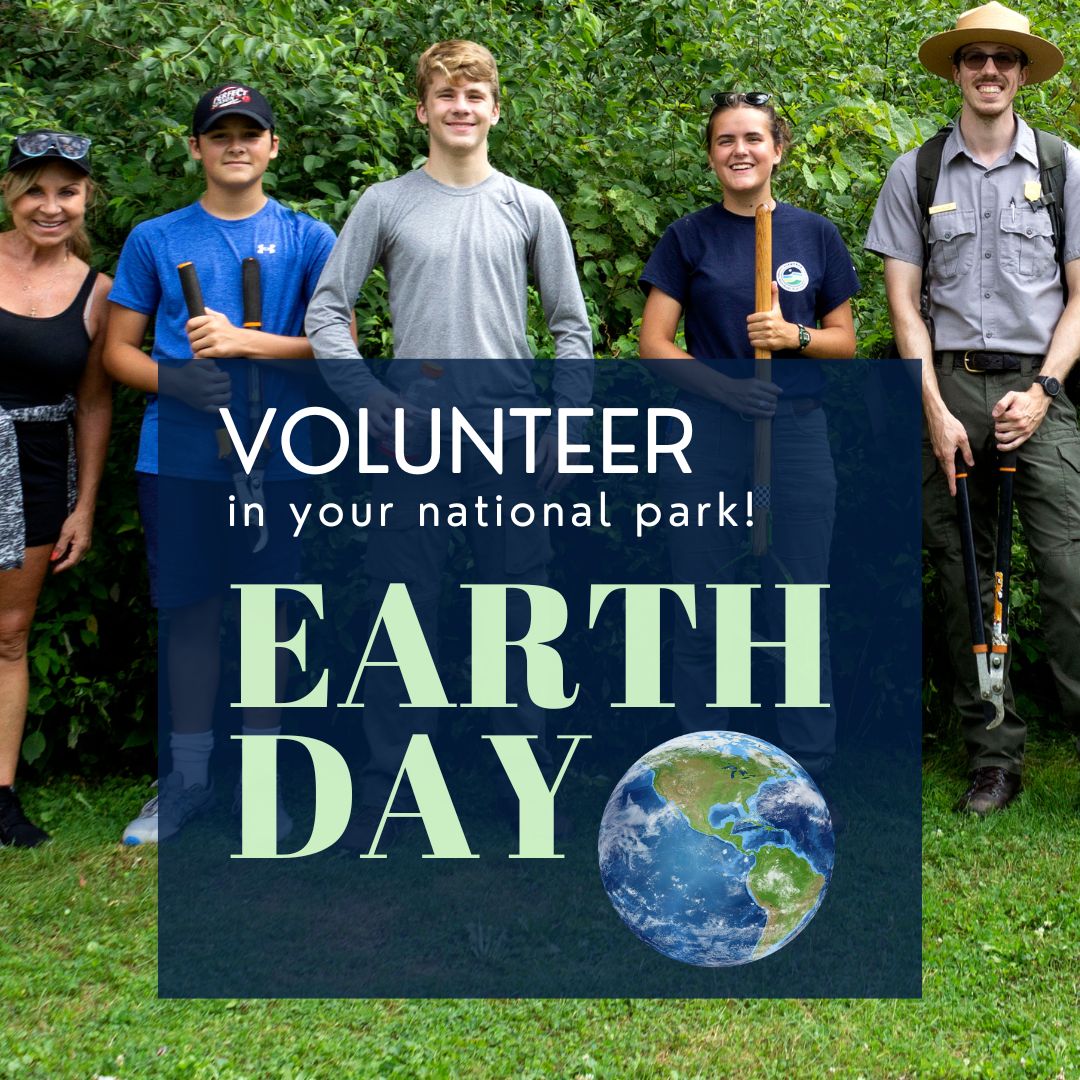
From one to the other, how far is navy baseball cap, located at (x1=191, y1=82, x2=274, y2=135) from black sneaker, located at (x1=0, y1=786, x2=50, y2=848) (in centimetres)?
216

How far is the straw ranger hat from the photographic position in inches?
182

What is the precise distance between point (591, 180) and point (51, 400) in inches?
79.2

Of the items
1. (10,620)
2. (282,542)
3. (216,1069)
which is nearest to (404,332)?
(282,542)

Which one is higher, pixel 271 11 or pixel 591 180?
pixel 271 11

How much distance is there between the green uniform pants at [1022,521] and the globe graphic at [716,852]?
1479 millimetres

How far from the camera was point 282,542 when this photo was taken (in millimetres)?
4574

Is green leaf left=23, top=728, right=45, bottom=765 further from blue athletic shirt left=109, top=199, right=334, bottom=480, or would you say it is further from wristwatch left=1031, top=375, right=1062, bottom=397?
wristwatch left=1031, top=375, right=1062, bottom=397

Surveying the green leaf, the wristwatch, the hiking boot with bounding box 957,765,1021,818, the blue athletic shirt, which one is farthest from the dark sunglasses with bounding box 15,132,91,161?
the hiking boot with bounding box 957,765,1021,818

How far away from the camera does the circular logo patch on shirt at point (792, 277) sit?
440 cm

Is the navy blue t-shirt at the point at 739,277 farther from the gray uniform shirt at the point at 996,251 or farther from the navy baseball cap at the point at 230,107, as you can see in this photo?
the navy baseball cap at the point at 230,107

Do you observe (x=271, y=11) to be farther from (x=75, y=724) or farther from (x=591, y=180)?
(x=75, y=724)

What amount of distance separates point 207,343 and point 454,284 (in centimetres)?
Answer: 73

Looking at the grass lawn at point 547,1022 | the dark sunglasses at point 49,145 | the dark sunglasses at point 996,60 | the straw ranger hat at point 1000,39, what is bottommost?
the grass lawn at point 547,1022


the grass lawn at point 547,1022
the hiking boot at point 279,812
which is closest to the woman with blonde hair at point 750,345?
the grass lawn at point 547,1022
